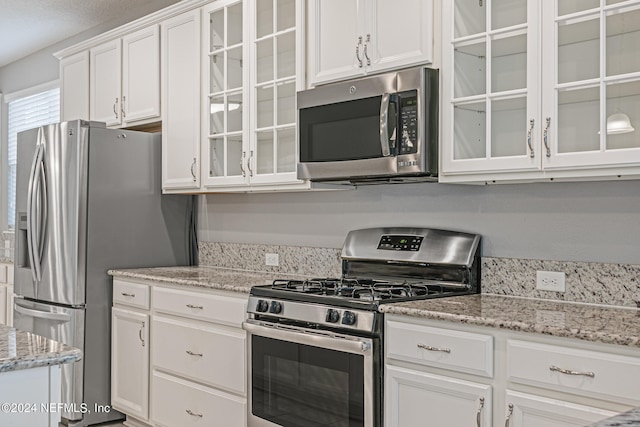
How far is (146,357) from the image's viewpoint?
3.93 m

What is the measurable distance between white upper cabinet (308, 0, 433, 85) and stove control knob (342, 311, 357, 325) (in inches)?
42.6

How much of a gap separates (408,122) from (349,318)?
86cm

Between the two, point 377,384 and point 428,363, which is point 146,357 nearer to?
point 377,384

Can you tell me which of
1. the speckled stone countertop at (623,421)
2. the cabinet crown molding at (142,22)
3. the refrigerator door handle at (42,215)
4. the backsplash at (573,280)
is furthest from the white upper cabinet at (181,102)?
the speckled stone countertop at (623,421)

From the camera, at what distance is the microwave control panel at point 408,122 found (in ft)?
9.46

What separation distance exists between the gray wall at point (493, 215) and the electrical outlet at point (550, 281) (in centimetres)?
7

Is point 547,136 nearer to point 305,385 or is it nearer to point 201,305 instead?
point 305,385

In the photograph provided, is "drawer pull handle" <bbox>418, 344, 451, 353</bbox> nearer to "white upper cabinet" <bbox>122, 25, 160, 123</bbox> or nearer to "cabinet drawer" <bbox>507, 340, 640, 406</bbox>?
"cabinet drawer" <bbox>507, 340, 640, 406</bbox>

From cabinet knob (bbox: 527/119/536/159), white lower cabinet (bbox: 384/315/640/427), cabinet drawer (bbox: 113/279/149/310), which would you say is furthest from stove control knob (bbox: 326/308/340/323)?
cabinet drawer (bbox: 113/279/149/310)

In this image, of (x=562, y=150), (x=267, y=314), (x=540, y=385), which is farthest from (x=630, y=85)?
(x=267, y=314)

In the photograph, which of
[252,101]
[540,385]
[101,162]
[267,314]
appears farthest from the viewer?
[101,162]

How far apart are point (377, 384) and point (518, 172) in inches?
37.2

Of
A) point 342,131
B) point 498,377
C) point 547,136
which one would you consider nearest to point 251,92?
point 342,131

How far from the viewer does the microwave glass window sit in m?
3.05
